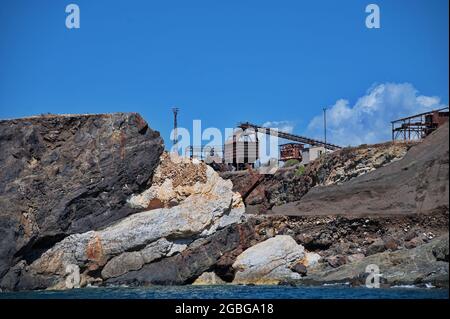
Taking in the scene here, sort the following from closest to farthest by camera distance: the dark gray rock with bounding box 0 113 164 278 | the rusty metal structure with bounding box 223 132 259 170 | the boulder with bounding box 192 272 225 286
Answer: the boulder with bounding box 192 272 225 286 → the dark gray rock with bounding box 0 113 164 278 → the rusty metal structure with bounding box 223 132 259 170

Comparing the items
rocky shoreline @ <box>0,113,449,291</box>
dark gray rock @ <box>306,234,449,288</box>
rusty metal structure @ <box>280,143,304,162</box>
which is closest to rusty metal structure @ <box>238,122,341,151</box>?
rusty metal structure @ <box>280,143,304,162</box>

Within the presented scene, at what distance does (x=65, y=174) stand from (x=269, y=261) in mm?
15588

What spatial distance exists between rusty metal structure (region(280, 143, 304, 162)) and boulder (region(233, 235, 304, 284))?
28635mm

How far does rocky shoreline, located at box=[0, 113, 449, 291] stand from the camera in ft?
148

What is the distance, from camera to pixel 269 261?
1775 inches

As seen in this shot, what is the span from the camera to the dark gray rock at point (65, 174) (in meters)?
48.1

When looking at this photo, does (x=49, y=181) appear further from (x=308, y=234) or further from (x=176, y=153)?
(x=308, y=234)

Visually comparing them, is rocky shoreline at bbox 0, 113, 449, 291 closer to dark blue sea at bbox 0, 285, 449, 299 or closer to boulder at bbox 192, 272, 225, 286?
boulder at bbox 192, 272, 225, 286

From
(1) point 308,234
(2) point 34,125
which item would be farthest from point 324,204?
(2) point 34,125

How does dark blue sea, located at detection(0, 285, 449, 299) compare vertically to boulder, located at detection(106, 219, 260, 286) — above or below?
below

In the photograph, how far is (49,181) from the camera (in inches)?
1940

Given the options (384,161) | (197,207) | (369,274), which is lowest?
(369,274)

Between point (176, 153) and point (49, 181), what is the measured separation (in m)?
9.78

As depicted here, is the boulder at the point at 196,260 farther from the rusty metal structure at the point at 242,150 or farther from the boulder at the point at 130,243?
the rusty metal structure at the point at 242,150
